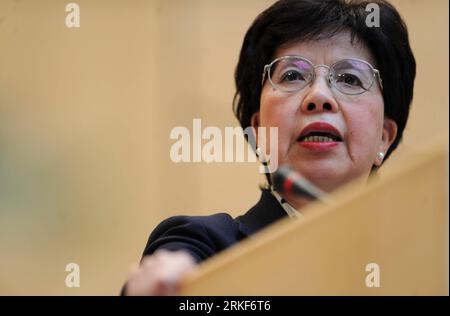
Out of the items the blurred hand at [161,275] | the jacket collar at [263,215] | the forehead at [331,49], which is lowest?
the blurred hand at [161,275]

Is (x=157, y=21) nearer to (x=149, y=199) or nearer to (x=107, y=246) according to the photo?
(x=149, y=199)

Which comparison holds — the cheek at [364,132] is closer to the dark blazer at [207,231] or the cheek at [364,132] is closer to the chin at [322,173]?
the chin at [322,173]

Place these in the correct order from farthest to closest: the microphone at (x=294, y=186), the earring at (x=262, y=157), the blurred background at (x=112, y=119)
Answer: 1. the blurred background at (x=112, y=119)
2. the earring at (x=262, y=157)
3. the microphone at (x=294, y=186)

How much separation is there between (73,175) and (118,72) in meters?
0.38

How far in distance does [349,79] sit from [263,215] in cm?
29

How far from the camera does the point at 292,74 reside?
52.4 inches

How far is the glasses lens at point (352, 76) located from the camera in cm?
132

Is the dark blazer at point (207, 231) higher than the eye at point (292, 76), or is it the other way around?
the eye at point (292, 76)

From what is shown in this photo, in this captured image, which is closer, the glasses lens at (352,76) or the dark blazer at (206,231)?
the dark blazer at (206,231)

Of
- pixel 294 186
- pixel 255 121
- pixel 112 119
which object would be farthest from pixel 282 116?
pixel 112 119

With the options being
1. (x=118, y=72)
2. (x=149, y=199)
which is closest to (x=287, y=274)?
(x=149, y=199)

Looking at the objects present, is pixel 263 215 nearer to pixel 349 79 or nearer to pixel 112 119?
pixel 349 79

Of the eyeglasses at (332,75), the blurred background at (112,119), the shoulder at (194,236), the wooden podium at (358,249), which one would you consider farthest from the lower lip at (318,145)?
the blurred background at (112,119)

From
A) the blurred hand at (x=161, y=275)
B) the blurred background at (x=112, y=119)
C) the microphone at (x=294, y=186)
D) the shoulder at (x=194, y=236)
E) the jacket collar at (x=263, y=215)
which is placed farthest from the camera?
the blurred background at (x=112, y=119)
